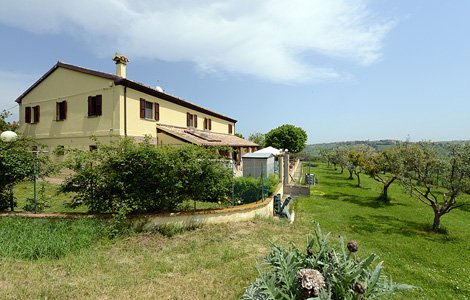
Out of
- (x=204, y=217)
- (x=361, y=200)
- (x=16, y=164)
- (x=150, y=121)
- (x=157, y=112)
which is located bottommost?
(x=361, y=200)

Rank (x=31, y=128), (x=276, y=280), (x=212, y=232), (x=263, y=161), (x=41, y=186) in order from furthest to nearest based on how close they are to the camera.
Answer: (x=31, y=128), (x=263, y=161), (x=41, y=186), (x=212, y=232), (x=276, y=280)

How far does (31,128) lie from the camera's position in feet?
61.5

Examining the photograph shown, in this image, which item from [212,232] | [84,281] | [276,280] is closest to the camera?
[276,280]

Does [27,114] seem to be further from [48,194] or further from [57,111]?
[48,194]

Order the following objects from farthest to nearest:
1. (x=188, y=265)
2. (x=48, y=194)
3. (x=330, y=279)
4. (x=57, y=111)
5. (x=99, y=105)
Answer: (x=57, y=111), (x=99, y=105), (x=48, y=194), (x=188, y=265), (x=330, y=279)

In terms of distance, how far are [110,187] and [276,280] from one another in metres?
5.58

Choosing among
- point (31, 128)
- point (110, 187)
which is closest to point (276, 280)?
point (110, 187)

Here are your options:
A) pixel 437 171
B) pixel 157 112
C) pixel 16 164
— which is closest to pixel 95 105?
pixel 157 112

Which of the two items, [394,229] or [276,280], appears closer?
[276,280]

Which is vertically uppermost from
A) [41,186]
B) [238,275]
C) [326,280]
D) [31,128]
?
[31,128]

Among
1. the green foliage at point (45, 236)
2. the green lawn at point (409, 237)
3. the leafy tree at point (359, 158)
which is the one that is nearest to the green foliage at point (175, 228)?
the green foliage at point (45, 236)

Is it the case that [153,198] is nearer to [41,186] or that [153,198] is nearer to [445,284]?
[41,186]

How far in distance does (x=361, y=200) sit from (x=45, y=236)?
2004cm

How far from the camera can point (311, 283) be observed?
2.28 meters
